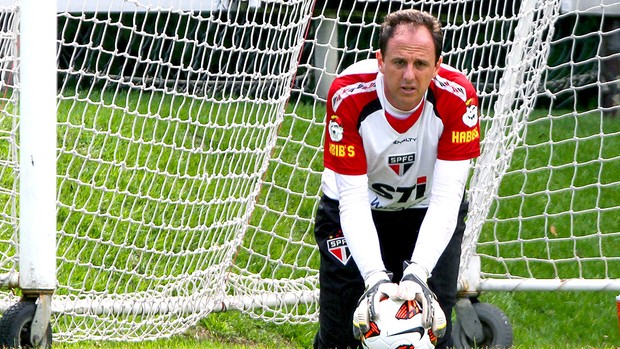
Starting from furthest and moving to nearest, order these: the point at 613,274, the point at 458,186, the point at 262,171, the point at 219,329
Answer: the point at 613,274 < the point at 219,329 < the point at 262,171 < the point at 458,186

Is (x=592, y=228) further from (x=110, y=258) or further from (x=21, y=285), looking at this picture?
(x=21, y=285)

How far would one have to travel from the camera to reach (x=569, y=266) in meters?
7.41

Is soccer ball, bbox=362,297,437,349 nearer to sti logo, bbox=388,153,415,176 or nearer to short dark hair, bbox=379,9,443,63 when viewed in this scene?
sti logo, bbox=388,153,415,176

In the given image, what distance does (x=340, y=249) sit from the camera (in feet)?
14.7

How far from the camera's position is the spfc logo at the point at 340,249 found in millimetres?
4480

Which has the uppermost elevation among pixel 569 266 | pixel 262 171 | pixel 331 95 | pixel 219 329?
pixel 331 95

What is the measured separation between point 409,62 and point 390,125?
1.21 ft

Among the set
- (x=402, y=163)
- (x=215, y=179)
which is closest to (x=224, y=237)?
(x=215, y=179)

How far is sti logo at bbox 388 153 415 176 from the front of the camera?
4137 mm

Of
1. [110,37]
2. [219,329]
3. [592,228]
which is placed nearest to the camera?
[219,329]

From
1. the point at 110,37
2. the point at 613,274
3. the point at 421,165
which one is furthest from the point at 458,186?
the point at 110,37

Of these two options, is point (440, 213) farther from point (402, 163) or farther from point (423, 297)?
point (423, 297)

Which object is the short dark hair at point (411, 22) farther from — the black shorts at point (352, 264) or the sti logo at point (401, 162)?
the black shorts at point (352, 264)

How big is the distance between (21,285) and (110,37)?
15.7ft
